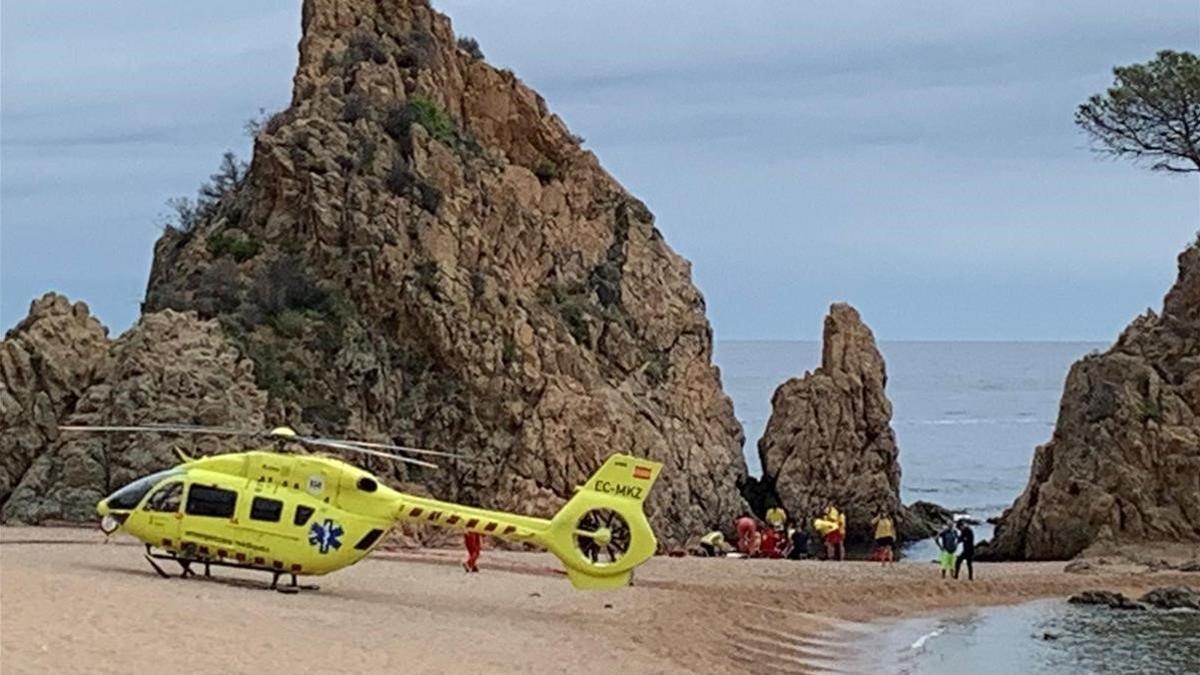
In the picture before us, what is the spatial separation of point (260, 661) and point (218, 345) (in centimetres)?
2333

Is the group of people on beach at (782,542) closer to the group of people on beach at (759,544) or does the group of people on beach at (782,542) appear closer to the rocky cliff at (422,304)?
the group of people on beach at (759,544)

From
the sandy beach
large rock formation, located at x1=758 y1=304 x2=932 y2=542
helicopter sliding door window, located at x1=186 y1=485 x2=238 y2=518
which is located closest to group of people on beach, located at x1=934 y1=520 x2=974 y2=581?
the sandy beach

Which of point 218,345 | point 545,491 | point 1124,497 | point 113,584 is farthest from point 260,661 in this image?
point 1124,497

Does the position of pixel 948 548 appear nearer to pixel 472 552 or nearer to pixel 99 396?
pixel 472 552

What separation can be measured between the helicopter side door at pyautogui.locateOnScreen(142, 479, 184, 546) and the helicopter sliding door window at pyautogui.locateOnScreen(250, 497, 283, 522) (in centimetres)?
110

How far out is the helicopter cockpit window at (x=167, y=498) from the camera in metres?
27.2

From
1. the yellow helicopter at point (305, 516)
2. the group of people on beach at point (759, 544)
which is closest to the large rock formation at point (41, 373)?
the yellow helicopter at point (305, 516)

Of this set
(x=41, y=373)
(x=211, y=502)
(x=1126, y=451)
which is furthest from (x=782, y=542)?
(x=211, y=502)

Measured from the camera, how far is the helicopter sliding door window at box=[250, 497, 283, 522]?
26.9 m

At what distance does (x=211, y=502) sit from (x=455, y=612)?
388 centimetres

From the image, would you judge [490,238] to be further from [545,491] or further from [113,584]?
[113,584]

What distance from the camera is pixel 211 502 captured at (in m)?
27.0

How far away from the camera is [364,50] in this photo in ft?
174

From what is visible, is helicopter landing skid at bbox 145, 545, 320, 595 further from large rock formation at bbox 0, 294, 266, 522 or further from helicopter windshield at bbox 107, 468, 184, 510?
large rock formation at bbox 0, 294, 266, 522
